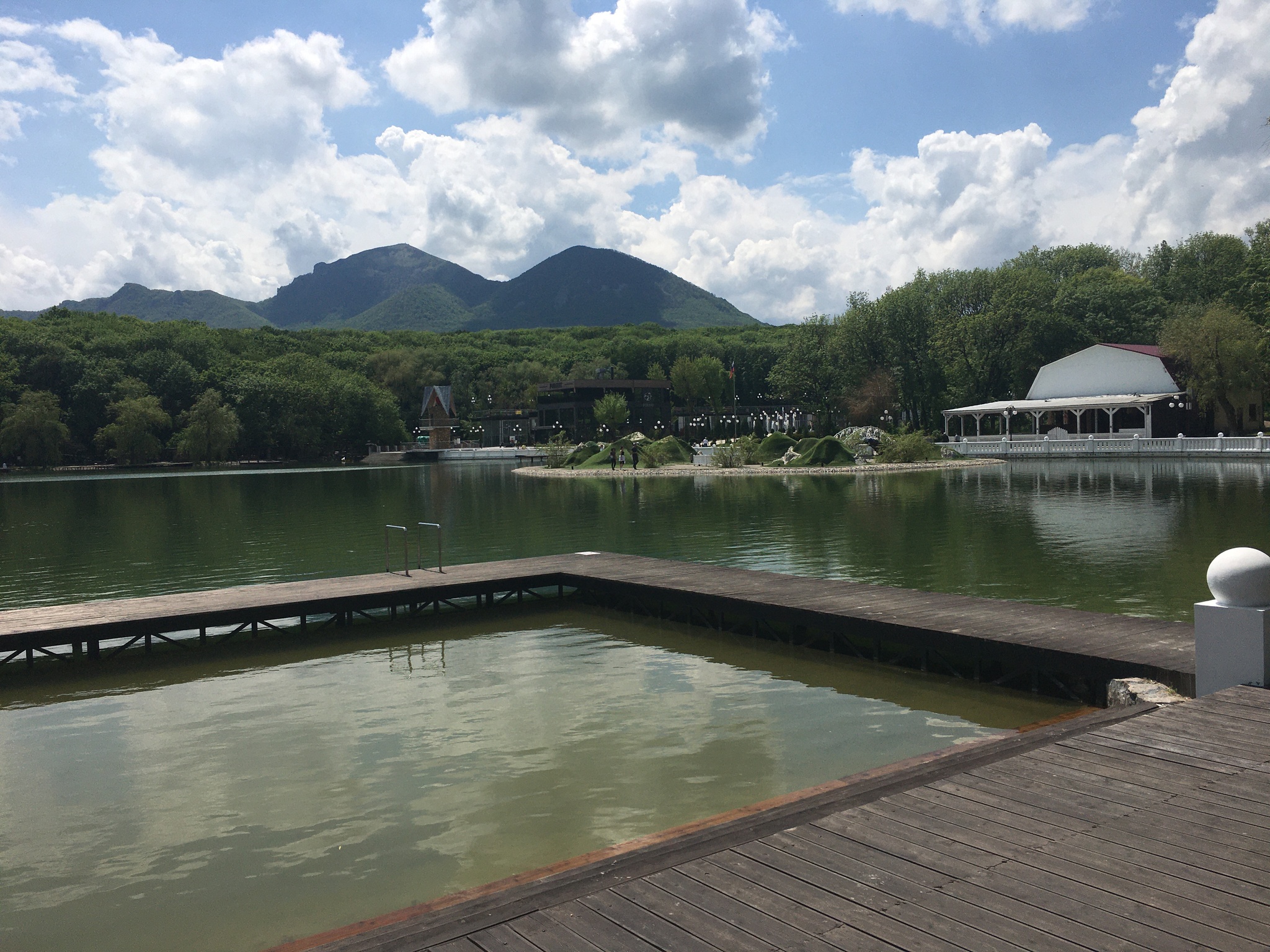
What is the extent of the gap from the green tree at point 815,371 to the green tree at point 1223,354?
26922 millimetres

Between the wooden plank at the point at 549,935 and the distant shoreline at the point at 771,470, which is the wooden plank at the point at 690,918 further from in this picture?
the distant shoreline at the point at 771,470

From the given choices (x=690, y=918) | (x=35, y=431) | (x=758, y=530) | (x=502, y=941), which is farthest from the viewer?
(x=35, y=431)

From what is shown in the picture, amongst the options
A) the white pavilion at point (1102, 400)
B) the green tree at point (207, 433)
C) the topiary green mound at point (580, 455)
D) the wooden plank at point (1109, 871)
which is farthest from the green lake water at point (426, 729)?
the green tree at point (207, 433)

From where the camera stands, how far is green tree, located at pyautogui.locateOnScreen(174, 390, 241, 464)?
296ft

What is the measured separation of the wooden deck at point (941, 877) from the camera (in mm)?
3752

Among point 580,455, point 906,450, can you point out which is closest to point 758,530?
point 906,450

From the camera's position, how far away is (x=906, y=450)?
56.5m

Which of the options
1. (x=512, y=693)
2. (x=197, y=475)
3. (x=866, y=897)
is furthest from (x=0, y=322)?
(x=866, y=897)

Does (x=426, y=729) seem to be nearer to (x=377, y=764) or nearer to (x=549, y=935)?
(x=377, y=764)

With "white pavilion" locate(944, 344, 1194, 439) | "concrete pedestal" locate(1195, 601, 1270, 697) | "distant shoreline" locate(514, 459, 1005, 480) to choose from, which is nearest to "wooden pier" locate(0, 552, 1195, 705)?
"concrete pedestal" locate(1195, 601, 1270, 697)

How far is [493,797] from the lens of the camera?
23.9ft

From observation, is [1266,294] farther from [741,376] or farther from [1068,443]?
[741,376]

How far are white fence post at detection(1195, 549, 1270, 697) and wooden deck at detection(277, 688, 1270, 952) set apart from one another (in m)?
1.67

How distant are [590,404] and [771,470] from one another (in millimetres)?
53938
